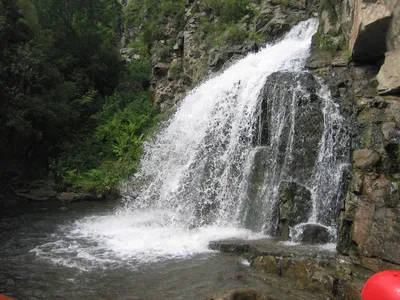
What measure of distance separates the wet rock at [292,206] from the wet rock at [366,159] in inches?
63.7

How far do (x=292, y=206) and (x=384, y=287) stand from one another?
5.92 m

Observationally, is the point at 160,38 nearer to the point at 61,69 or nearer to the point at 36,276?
the point at 61,69

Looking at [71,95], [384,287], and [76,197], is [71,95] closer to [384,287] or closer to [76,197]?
[76,197]

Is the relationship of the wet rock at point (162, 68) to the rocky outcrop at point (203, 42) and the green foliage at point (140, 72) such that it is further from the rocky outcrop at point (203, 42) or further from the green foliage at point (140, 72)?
the green foliage at point (140, 72)

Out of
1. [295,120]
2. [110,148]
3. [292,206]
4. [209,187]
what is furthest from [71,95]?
[292,206]

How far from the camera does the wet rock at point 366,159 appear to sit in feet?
24.3

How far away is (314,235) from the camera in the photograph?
8.07 meters

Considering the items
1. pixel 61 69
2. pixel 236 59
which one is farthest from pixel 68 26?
pixel 236 59

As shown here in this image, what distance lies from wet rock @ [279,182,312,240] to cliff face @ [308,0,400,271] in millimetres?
1407

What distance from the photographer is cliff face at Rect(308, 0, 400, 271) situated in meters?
6.45

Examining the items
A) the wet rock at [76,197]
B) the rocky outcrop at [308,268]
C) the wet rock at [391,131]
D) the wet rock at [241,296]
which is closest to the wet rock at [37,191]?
the wet rock at [76,197]

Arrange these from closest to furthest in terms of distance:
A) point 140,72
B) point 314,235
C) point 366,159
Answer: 1. point 366,159
2. point 314,235
3. point 140,72

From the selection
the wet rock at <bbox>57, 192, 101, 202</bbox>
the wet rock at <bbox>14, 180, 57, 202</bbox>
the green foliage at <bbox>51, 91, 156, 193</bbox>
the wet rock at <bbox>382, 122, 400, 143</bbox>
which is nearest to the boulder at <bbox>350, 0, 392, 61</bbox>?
the wet rock at <bbox>382, 122, 400, 143</bbox>

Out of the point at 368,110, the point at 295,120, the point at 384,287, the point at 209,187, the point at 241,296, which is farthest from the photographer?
the point at 209,187
